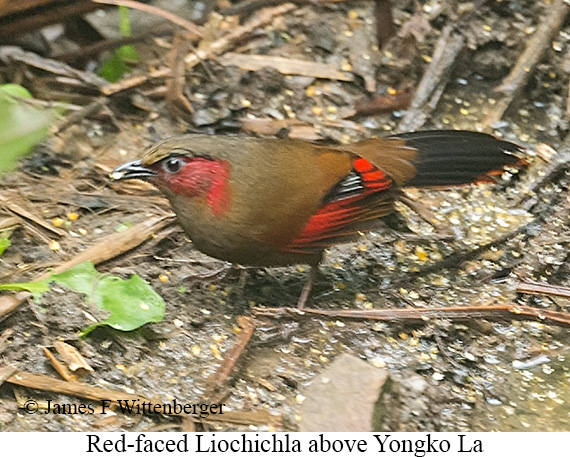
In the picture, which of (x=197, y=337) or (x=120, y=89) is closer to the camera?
(x=197, y=337)

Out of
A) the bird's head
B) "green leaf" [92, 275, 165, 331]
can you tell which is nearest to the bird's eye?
the bird's head

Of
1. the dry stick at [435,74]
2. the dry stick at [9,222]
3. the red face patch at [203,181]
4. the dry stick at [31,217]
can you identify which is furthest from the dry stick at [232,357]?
the dry stick at [435,74]

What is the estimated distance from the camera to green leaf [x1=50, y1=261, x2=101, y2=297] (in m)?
4.10

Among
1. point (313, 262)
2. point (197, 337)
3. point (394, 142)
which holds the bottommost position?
point (197, 337)

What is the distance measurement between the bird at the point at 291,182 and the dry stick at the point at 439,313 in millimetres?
131

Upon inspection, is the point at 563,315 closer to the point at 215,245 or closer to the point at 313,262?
the point at 313,262

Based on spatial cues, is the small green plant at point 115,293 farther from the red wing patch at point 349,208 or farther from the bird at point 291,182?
the red wing patch at point 349,208

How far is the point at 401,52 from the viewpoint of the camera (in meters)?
5.91

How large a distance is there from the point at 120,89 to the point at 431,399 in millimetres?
3105

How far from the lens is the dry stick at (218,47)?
567 centimetres
